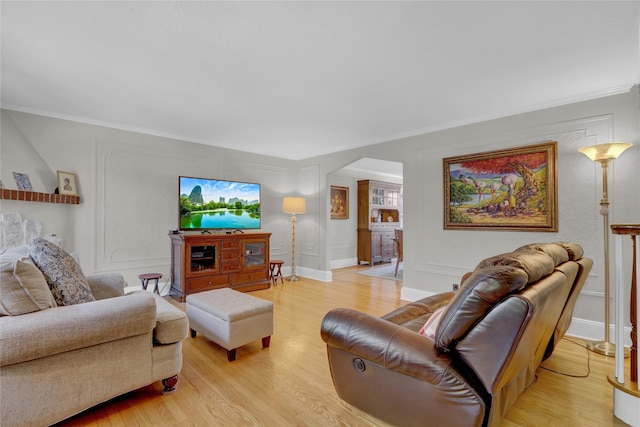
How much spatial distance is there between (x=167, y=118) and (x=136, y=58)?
152cm

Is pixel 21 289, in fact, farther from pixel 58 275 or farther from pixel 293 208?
pixel 293 208

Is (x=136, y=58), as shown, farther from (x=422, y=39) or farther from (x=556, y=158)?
(x=556, y=158)

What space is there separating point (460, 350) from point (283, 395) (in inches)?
49.5

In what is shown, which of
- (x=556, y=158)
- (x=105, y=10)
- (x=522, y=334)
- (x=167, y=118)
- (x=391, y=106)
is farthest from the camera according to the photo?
(x=167, y=118)

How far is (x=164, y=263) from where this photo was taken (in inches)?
178

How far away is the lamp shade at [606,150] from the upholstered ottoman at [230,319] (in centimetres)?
317

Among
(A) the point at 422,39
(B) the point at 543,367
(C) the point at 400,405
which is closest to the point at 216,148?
(A) the point at 422,39

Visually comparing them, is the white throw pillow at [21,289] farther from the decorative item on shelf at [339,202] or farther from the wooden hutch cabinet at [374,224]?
the wooden hutch cabinet at [374,224]

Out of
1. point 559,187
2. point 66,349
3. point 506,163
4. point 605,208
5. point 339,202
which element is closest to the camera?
point 66,349

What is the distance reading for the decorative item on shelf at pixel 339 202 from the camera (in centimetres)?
717

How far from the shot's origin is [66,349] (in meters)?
1.57

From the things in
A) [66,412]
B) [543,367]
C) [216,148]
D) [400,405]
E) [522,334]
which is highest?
[216,148]

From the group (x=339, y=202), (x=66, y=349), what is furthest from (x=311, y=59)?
(x=339, y=202)

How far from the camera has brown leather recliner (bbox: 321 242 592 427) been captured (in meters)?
1.19
